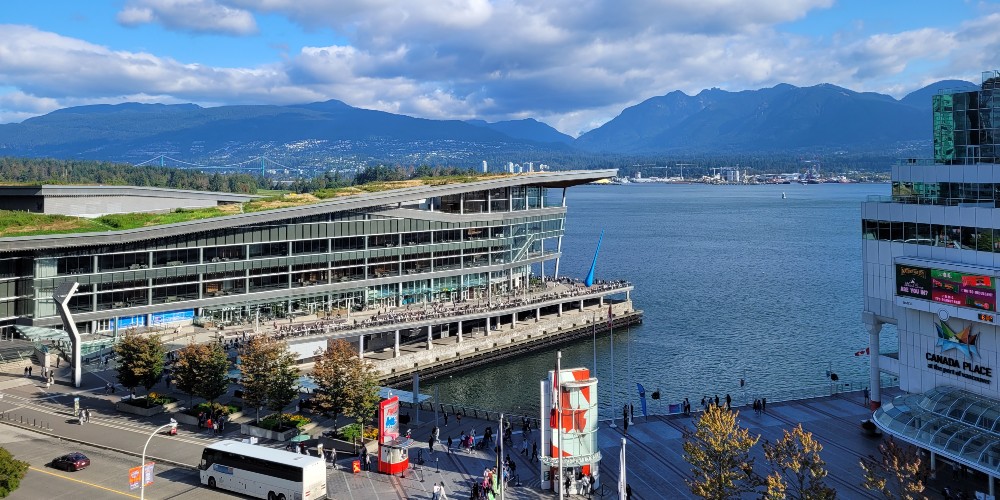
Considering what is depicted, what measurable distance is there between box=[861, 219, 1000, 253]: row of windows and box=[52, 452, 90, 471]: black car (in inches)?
1577

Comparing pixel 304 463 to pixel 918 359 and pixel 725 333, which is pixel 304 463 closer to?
pixel 918 359

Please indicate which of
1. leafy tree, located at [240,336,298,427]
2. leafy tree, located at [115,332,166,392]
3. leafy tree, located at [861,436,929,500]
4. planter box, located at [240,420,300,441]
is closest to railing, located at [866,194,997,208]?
leafy tree, located at [861,436,929,500]

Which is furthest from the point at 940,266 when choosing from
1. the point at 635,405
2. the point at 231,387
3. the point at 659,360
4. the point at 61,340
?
the point at 61,340

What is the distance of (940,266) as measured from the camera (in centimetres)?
3694

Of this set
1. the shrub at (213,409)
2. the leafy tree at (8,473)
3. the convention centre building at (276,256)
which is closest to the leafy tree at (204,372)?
the shrub at (213,409)

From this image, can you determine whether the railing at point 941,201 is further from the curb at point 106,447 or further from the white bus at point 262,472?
the curb at point 106,447

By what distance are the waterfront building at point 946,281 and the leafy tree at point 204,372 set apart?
33.4 metres

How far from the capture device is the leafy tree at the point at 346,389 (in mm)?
39562

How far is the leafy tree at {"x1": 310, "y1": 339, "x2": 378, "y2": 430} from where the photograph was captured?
39.6 metres

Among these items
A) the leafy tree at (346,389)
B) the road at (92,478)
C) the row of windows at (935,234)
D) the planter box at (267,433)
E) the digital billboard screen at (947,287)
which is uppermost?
the row of windows at (935,234)

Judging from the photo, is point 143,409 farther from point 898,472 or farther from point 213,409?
point 898,472

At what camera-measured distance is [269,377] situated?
41.7m

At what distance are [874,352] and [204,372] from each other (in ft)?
119

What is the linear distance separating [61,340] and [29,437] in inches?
691
